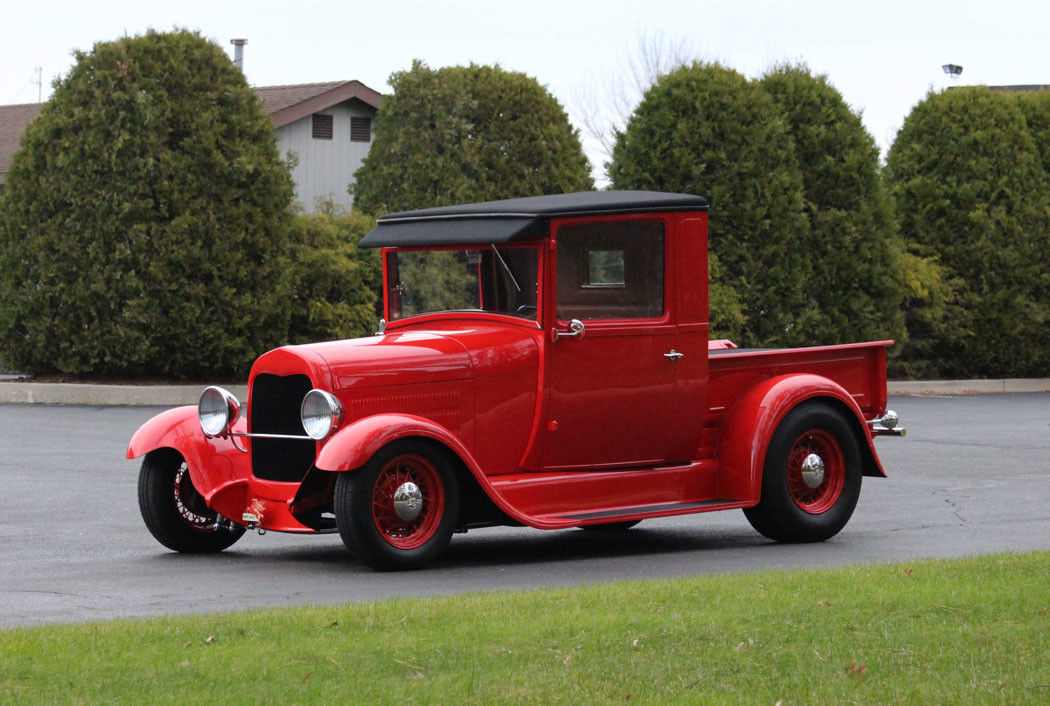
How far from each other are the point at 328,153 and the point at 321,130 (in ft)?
1.94

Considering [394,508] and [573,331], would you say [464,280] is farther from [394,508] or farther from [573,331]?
[394,508]

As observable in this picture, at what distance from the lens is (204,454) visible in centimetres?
953

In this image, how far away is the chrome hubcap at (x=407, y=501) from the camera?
8.63m

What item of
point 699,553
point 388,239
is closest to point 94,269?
point 388,239

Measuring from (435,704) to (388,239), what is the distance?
17.6 feet

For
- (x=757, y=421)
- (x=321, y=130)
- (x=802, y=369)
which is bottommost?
(x=757, y=421)

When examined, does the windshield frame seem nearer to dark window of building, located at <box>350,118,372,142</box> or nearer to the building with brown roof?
the building with brown roof

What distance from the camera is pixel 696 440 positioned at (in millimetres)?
10141

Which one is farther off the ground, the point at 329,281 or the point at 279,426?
the point at 329,281

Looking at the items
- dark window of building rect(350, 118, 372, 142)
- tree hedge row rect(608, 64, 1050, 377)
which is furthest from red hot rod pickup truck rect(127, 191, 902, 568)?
dark window of building rect(350, 118, 372, 142)

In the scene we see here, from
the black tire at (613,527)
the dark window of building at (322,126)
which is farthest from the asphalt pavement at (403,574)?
the dark window of building at (322,126)

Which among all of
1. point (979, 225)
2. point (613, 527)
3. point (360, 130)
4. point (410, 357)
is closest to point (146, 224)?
point (613, 527)

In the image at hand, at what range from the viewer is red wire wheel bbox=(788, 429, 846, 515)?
10.2 meters

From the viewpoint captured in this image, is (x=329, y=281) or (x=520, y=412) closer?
(x=520, y=412)
